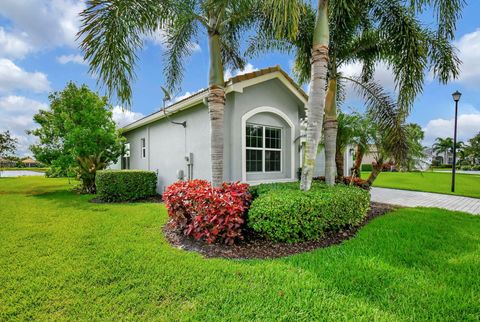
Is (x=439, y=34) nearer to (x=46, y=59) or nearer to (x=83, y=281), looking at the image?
(x=83, y=281)

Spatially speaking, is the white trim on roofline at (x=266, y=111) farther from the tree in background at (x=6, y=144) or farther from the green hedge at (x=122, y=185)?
the tree in background at (x=6, y=144)

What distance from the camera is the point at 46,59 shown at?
9.79 meters

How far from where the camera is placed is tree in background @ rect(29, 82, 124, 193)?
13.1m

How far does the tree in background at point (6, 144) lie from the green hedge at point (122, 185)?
30112 mm

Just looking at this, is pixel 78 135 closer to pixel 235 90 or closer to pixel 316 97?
pixel 235 90

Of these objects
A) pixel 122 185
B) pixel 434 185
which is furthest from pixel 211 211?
pixel 434 185

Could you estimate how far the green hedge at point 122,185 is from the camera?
11.2 meters

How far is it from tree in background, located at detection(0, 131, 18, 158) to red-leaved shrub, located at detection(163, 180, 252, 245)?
124ft

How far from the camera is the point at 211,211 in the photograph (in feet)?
17.7

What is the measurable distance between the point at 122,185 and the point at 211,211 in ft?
25.4

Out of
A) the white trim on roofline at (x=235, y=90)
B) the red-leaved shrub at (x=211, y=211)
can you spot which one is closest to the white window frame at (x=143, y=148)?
the white trim on roofline at (x=235, y=90)

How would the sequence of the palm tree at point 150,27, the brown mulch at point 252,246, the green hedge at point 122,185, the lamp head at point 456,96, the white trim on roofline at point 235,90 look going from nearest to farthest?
the brown mulch at point 252,246
the palm tree at point 150,27
the white trim on roofline at point 235,90
the green hedge at point 122,185
the lamp head at point 456,96

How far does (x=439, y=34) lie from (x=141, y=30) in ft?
30.8

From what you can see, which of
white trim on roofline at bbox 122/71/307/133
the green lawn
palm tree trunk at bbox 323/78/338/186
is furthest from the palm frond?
the green lawn
